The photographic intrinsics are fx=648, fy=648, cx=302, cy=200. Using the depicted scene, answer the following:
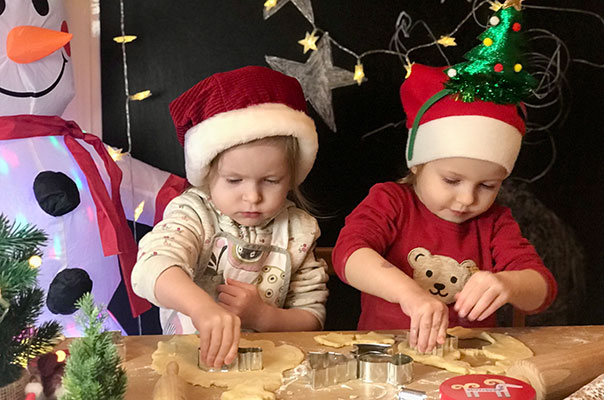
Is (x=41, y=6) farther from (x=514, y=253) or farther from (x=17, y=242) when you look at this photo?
(x=514, y=253)

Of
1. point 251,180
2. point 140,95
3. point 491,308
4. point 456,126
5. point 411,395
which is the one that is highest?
point 140,95

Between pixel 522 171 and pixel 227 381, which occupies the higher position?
pixel 522 171

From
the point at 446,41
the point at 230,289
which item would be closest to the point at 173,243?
the point at 230,289

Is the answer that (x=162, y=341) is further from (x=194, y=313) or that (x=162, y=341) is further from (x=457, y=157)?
(x=457, y=157)

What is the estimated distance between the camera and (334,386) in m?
0.89

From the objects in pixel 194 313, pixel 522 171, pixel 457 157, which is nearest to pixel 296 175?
pixel 457 157

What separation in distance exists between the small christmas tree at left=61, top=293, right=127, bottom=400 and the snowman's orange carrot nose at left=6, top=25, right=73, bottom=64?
84cm

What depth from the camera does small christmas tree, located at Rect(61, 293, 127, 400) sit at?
63 centimetres

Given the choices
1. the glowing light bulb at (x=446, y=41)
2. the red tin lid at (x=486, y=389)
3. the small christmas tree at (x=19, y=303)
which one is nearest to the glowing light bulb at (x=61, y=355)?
the small christmas tree at (x=19, y=303)

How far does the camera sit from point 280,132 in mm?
1226

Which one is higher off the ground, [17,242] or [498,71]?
[498,71]

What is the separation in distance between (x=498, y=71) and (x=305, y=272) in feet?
1.84

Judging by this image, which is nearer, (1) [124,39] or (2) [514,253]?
(2) [514,253]

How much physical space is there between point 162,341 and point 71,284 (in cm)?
41
